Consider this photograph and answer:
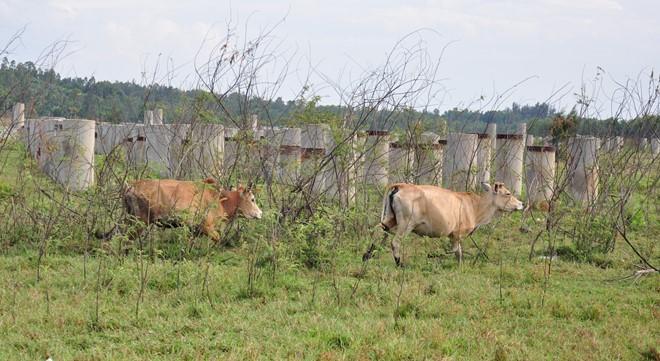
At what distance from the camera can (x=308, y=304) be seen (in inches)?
295

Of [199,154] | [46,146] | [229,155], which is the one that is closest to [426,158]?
[229,155]

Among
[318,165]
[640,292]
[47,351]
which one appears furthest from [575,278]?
[47,351]

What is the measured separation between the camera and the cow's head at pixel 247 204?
10742mm

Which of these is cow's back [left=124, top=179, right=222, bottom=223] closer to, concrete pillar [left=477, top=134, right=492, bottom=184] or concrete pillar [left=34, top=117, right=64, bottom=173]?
concrete pillar [left=34, top=117, right=64, bottom=173]

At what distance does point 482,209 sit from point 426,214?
137 cm

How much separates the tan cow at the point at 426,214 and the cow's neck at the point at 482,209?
14cm

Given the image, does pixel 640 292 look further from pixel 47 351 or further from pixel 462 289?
pixel 47 351

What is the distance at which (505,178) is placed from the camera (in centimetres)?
1579

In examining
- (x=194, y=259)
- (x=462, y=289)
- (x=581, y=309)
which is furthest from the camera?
A: (x=194, y=259)

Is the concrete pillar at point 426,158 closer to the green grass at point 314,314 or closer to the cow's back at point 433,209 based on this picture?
the cow's back at point 433,209

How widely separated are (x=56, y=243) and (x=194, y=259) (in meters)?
1.73

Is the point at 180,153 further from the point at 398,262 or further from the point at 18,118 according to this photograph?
the point at 398,262

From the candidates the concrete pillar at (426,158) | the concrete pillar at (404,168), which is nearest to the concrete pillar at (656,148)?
the concrete pillar at (426,158)

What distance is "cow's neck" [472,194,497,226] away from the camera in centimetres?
1134
